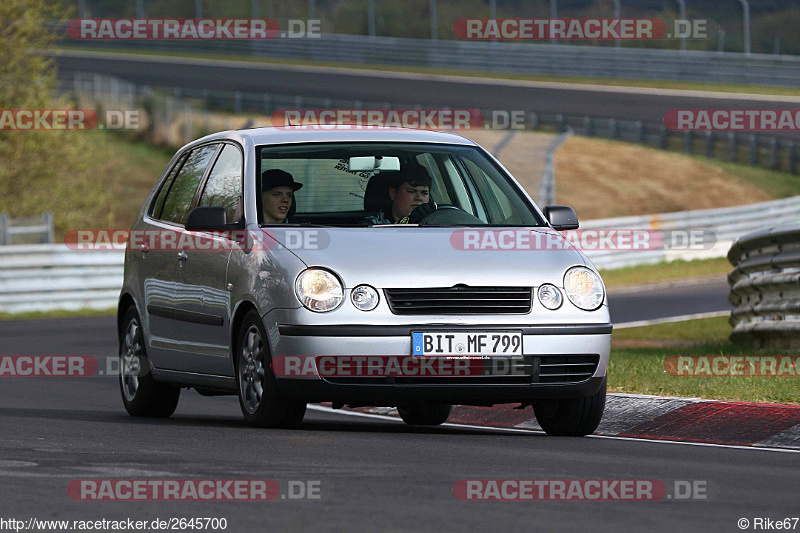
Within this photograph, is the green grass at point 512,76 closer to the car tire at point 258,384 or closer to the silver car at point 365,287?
the silver car at point 365,287

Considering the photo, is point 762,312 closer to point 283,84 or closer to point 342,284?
point 342,284

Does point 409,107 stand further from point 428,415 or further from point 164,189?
point 428,415

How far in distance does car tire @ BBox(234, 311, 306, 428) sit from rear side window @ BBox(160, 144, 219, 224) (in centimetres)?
151

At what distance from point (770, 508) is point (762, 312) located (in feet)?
29.7

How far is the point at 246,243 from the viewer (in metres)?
9.41

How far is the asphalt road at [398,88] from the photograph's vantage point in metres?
46.4

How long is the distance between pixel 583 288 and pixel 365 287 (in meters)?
1.21

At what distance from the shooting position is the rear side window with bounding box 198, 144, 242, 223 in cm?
995

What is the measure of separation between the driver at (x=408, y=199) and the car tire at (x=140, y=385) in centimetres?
188

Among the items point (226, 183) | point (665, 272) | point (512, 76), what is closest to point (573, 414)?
point (226, 183)

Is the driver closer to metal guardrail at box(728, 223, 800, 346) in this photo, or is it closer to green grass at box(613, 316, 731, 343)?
metal guardrail at box(728, 223, 800, 346)

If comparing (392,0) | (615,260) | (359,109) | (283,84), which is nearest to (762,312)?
(615,260)

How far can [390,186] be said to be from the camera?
10.0m

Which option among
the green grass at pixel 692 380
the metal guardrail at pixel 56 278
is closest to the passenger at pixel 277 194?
the green grass at pixel 692 380
